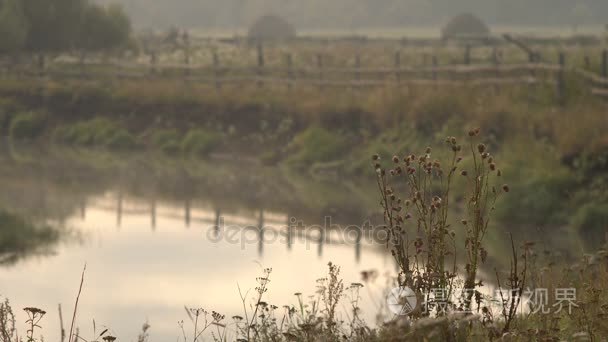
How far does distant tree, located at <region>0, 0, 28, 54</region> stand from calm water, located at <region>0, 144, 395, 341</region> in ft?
41.1

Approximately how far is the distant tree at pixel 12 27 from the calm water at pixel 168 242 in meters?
12.5

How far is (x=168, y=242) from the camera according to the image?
44.8 feet

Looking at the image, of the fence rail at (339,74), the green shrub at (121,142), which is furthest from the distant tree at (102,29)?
the green shrub at (121,142)

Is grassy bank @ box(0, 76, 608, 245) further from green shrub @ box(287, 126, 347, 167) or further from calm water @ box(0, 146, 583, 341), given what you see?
calm water @ box(0, 146, 583, 341)

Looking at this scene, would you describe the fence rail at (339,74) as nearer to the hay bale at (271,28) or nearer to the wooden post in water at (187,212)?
the wooden post in water at (187,212)

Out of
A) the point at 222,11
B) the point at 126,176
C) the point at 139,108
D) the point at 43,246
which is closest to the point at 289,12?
the point at 222,11

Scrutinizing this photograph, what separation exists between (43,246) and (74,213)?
9.31 feet

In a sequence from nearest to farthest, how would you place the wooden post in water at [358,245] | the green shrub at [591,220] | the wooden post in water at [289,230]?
the wooden post in water at [358,245]
the wooden post in water at [289,230]
the green shrub at [591,220]

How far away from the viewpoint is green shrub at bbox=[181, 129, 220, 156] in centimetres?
2352

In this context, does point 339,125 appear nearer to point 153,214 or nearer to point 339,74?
point 153,214

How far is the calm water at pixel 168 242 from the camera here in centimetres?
1010

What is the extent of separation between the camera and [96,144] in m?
25.8

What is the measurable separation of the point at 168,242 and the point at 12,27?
2149 cm

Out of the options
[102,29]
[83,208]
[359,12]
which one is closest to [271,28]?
[102,29]
